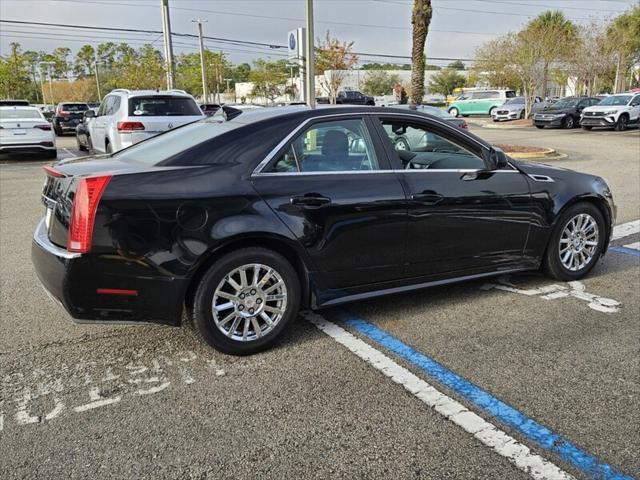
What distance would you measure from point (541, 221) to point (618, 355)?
4.62 ft

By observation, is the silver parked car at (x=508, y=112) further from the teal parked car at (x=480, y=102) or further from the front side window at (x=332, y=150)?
the front side window at (x=332, y=150)

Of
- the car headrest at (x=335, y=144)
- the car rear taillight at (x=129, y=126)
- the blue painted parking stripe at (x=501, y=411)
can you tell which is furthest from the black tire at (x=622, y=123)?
the blue painted parking stripe at (x=501, y=411)

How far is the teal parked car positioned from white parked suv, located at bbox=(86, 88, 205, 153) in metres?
32.6

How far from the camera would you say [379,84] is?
7781cm

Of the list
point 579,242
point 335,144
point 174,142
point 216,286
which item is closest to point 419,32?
point 579,242

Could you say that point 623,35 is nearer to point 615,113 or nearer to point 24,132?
point 615,113

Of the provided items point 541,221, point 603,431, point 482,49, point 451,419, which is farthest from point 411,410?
point 482,49

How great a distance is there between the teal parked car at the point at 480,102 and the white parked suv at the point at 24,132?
31.9 metres

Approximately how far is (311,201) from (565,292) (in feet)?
8.51

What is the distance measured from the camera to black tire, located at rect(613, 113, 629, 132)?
26.7 metres

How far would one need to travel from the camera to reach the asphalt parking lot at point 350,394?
263cm

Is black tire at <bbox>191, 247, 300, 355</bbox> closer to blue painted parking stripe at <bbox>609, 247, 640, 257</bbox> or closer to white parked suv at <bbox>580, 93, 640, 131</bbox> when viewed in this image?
blue painted parking stripe at <bbox>609, 247, 640, 257</bbox>

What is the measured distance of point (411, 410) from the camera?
3039 millimetres

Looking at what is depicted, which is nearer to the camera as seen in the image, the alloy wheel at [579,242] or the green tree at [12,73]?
the alloy wheel at [579,242]
